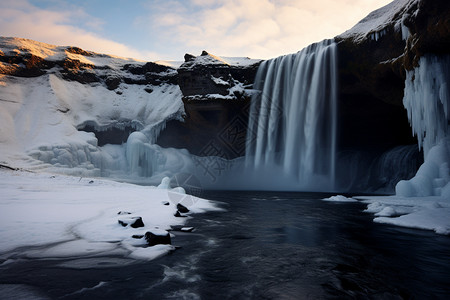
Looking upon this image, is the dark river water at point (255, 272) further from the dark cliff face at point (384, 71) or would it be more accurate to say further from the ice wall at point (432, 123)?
the dark cliff face at point (384, 71)

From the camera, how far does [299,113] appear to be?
25141 millimetres

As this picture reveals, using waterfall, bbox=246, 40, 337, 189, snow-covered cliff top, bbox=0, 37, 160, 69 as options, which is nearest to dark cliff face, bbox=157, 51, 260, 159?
waterfall, bbox=246, 40, 337, 189

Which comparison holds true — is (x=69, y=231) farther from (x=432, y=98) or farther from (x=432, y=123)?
(x=432, y=98)

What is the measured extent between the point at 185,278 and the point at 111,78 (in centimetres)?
4409

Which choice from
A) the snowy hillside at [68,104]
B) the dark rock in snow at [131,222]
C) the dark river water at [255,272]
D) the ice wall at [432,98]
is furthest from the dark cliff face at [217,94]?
the dark river water at [255,272]

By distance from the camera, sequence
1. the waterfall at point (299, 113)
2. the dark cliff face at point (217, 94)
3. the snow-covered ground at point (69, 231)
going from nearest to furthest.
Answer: the snow-covered ground at point (69, 231)
the waterfall at point (299, 113)
the dark cliff face at point (217, 94)

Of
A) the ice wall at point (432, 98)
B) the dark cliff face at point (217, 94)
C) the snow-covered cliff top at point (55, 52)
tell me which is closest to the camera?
the ice wall at point (432, 98)

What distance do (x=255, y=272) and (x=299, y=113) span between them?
22745 millimetres

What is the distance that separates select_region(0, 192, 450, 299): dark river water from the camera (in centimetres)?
327

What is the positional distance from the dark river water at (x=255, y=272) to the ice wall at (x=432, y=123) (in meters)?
8.40

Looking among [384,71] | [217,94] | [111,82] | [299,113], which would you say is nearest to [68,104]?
[111,82]

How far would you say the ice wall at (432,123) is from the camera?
1316 cm

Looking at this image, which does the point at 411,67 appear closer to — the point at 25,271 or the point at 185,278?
the point at 185,278

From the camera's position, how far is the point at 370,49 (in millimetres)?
19781
